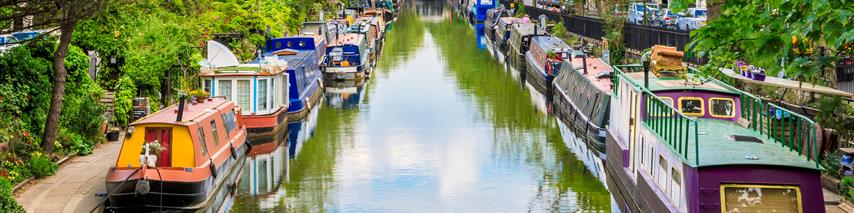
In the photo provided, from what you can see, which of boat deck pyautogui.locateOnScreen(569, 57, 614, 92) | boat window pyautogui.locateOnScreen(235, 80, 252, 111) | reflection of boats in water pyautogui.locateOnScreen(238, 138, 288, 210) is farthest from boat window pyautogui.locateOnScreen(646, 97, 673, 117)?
boat window pyautogui.locateOnScreen(235, 80, 252, 111)

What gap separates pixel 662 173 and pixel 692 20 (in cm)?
4667

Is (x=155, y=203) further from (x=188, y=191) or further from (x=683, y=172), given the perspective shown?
(x=683, y=172)

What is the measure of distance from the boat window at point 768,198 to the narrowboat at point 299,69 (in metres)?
22.7

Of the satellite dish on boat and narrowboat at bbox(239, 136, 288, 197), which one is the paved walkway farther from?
the satellite dish on boat

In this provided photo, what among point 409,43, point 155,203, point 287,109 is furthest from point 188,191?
point 409,43

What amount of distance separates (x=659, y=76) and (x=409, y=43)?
59943mm

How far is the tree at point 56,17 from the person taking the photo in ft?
85.8

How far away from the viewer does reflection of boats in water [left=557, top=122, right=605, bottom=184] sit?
34.0 m

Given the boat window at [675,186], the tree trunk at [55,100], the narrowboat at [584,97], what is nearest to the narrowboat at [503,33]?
the narrowboat at [584,97]

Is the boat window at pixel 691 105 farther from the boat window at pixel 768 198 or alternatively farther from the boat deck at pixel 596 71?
the boat deck at pixel 596 71

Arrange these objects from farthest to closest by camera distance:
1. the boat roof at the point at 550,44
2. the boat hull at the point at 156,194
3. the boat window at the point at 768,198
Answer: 1. the boat roof at the point at 550,44
2. the boat hull at the point at 156,194
3. the boat window at the point at 768,198

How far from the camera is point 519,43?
235ft

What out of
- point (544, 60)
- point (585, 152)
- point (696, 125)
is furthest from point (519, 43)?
point (696, 125)

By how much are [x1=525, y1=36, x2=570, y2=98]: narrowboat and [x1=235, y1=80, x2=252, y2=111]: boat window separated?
722 inches
